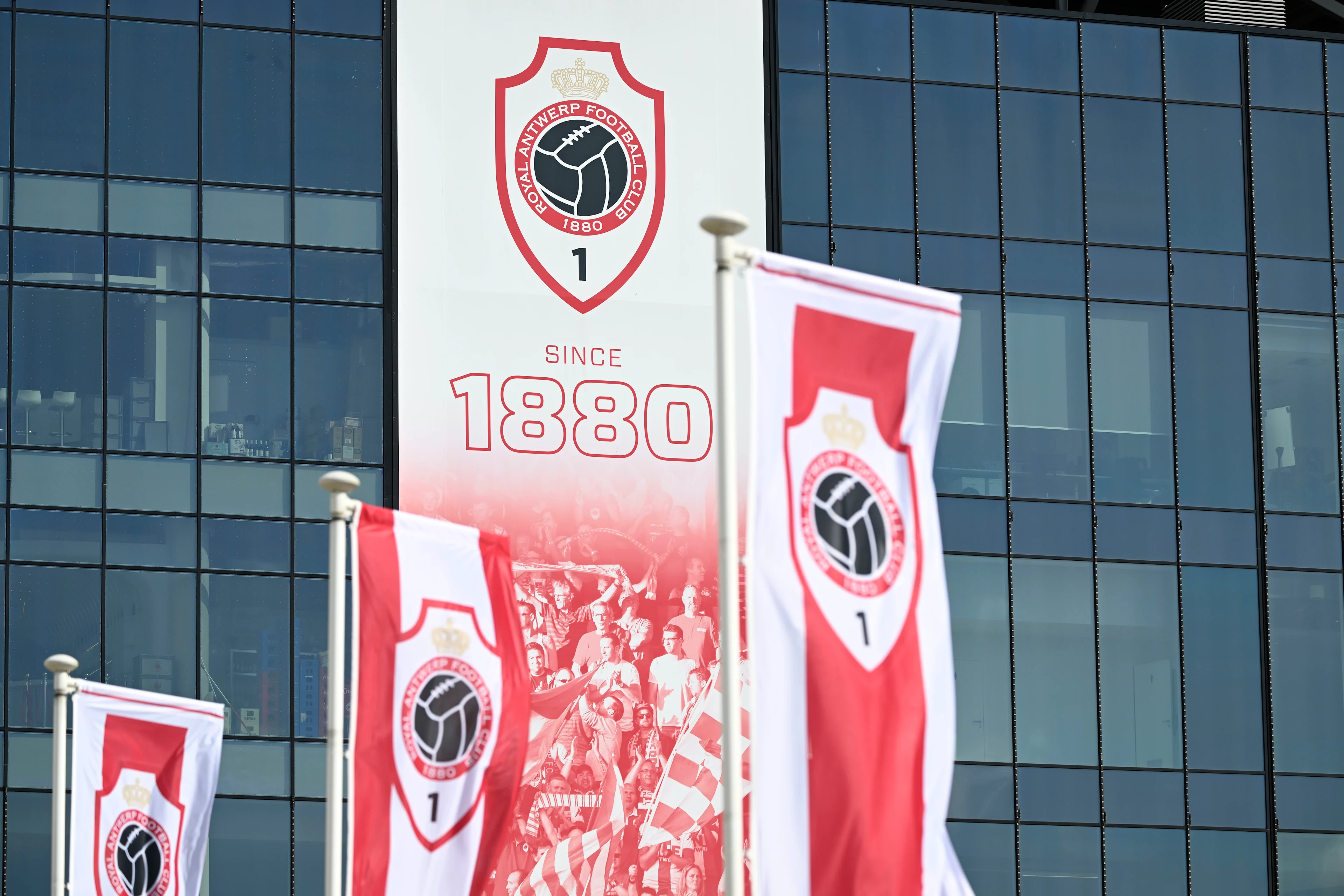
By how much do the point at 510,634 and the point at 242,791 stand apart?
16.3 metres

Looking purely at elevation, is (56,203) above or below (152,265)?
above

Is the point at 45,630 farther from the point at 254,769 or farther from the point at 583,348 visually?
the point at 583,348

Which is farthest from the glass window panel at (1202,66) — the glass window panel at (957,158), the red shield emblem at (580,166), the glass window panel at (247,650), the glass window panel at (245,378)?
the glass window panel at (247,650)

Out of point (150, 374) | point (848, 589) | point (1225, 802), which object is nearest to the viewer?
point (848, 589)

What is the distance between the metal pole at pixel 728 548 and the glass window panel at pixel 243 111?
21.3m

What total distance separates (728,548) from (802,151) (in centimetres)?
2332

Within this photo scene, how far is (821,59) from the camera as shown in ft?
114

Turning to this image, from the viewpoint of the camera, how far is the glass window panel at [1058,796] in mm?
33375

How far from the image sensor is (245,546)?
31219 mm

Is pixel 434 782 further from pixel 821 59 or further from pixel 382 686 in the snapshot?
pixel 821 59

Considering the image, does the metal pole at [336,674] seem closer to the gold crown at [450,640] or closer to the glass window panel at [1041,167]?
the gold crown at [450,640]

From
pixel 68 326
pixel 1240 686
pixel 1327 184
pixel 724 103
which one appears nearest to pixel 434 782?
pixel 68 326

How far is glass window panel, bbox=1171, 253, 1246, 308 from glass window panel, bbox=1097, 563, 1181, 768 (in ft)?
16.3

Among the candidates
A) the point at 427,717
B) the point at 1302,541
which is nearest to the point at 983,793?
the point at 1302,541
